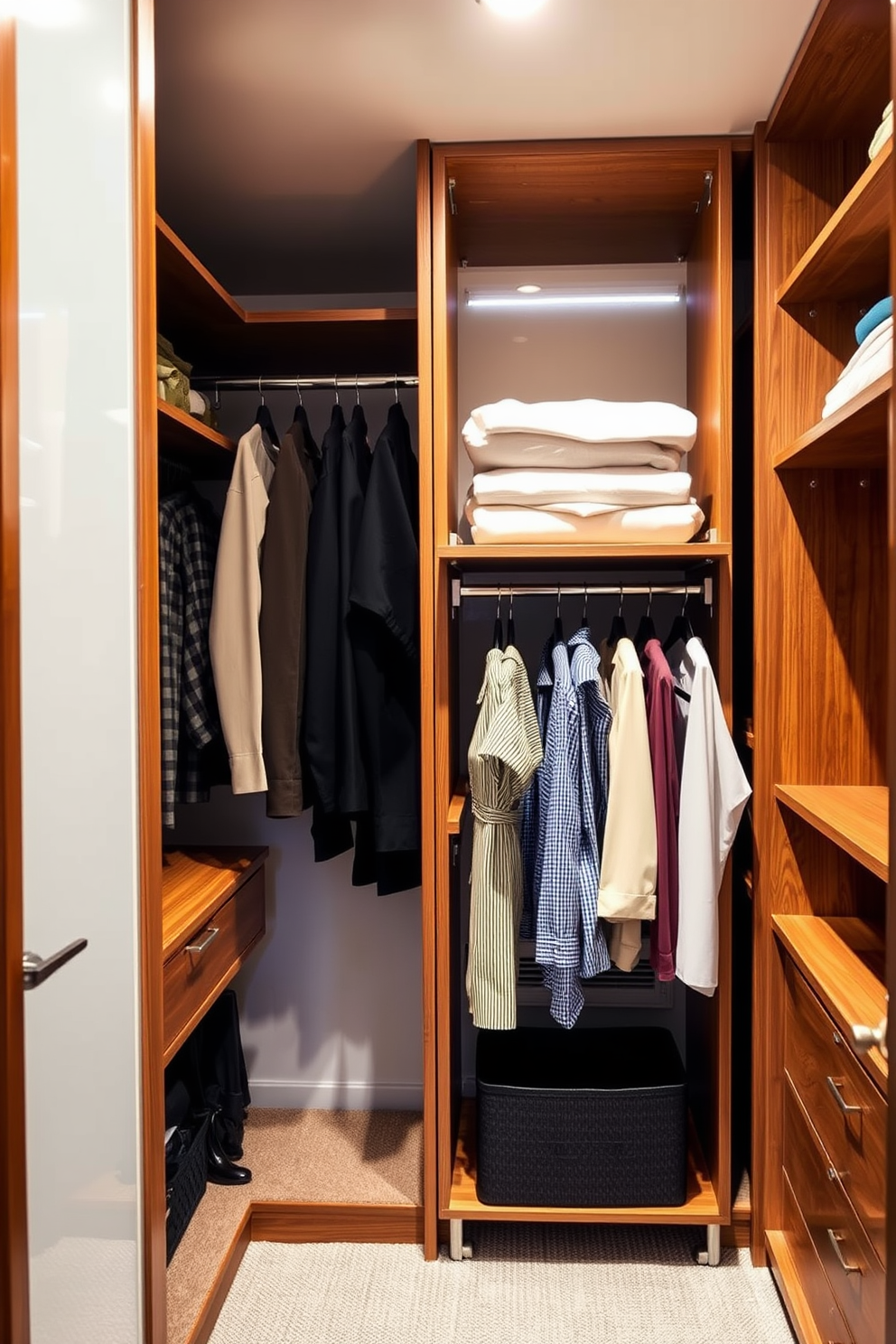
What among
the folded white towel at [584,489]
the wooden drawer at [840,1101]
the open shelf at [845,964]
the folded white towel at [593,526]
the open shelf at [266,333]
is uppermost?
the open shelf at [266,333]

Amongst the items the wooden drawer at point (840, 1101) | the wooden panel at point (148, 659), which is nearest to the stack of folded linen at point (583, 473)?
the wooden panel at point (148, 659)

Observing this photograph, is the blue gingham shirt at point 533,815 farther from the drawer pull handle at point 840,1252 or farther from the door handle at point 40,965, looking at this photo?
the door handle at point 40,965

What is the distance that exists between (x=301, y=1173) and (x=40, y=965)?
4.95ft

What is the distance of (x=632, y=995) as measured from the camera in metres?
2.52

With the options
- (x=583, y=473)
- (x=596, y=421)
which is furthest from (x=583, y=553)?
(x=596, y=421)

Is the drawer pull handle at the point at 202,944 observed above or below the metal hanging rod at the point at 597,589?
below

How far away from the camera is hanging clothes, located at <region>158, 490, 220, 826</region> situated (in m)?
2.07

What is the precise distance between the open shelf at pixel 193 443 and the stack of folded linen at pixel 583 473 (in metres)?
0.58

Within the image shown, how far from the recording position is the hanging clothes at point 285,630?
2.13m

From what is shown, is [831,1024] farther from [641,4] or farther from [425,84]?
[425,84]

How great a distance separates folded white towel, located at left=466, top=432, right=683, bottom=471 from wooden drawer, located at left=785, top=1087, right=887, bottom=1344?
4.37 ft

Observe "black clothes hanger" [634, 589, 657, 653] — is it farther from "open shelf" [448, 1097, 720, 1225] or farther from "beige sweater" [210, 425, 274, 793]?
"open shelf" [448, 1097, 720, 1225]

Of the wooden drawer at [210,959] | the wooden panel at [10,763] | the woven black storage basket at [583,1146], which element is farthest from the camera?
the woven black storage basket at [583,1146]

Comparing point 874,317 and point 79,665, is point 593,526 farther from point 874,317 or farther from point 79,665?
point 79,665
